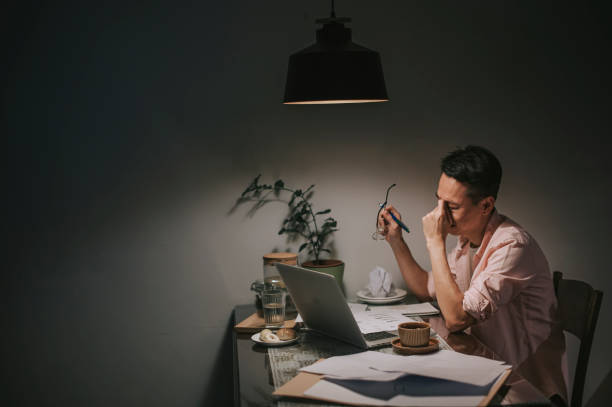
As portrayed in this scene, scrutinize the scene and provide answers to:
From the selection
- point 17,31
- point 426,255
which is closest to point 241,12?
point 17,31

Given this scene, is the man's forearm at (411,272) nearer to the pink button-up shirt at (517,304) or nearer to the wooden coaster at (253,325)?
the pink button-up shirt at (517,304)

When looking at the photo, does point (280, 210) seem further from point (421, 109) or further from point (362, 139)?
point (421, 109)

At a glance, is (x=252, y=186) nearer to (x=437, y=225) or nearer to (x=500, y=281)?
(x=437, y=225)

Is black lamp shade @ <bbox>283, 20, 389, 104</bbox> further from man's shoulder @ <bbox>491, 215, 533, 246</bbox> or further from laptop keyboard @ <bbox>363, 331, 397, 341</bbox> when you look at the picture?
laptop keyboard @ <bbox>363, 331, 397, 341</bbox>

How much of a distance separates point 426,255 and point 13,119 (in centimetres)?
174

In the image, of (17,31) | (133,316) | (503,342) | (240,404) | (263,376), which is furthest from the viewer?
(133,316)

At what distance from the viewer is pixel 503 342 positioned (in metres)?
1.82

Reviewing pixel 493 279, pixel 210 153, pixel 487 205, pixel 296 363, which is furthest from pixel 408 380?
pixel 210 153

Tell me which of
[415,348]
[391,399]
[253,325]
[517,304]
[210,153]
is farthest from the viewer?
[210,153]

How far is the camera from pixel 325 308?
1.68 meters

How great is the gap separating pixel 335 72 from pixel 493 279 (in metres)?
0.77

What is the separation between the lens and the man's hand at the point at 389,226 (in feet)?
7.30

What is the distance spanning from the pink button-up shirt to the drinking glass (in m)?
0.59

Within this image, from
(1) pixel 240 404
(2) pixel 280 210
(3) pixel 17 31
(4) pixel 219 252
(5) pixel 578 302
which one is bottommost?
(1) pixel 240 404
